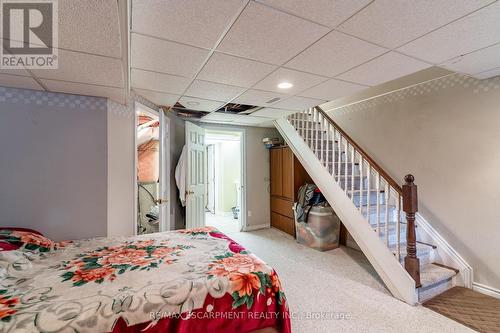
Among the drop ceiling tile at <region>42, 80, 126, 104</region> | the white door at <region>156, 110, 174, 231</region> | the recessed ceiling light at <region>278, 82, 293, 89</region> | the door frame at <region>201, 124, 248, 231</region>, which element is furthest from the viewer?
the door frame at <region>201, 124, 248, 231</region>

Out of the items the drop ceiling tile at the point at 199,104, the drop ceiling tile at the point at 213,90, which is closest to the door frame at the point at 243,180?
the drop ceiling tile at the point at 199,104

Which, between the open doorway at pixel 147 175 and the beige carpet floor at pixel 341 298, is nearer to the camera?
the beige carpet floor at pixel 341 298

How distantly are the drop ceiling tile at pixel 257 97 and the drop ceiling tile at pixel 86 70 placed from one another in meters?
1.29

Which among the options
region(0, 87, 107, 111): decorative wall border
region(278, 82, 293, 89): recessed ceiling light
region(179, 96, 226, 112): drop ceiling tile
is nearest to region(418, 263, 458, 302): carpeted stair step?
region(278, 82, 293, 89): recessed ceiling light

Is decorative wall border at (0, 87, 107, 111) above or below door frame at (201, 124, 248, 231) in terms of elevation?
above

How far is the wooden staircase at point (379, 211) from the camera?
6.80 feet

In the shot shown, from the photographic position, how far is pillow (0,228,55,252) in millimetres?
1479

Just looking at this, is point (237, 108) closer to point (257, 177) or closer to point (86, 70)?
Answer: point (257, 177)

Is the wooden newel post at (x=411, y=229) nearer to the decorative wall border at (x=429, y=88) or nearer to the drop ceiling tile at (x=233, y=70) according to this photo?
the decorative wall border at (x=429, y=88)

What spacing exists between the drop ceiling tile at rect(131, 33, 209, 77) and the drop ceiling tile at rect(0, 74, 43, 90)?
2.87 ft

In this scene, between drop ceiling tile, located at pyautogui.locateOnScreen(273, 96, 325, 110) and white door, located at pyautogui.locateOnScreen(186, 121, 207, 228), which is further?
white door, located at pyautogui.locateOnScreen(186, 121, 207, 228)

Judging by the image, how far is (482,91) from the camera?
2.22m

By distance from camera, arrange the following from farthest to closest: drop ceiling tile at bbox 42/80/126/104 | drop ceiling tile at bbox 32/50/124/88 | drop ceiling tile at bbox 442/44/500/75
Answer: drop ceiling tile at bbox 42/80/126/104 < drop ceiling tile at bbox 442/44/500/75 < drop ceiling tile at bbox 32/50/124/88
